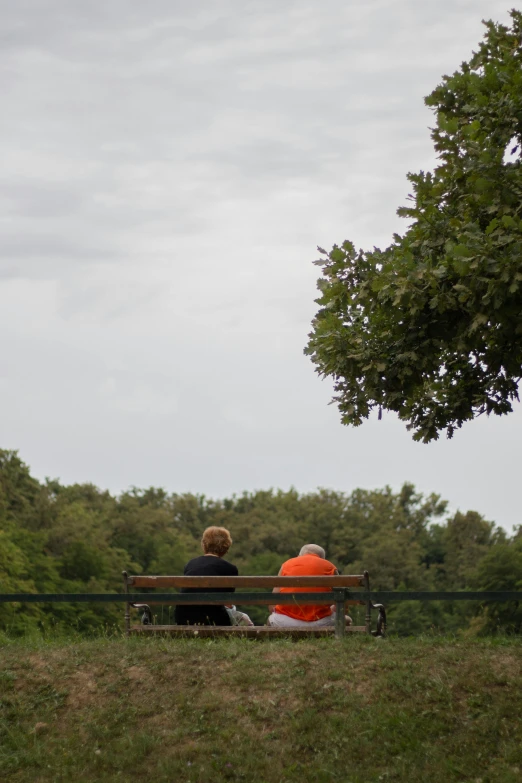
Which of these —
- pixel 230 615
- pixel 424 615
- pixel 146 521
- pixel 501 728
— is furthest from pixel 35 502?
pixel 501 728

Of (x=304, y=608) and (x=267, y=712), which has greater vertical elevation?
(x=304, y=608)

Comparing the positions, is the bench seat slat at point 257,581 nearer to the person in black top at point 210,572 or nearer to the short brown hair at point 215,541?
the person in black top at point 210,572

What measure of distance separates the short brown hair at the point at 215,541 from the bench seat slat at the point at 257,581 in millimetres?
539

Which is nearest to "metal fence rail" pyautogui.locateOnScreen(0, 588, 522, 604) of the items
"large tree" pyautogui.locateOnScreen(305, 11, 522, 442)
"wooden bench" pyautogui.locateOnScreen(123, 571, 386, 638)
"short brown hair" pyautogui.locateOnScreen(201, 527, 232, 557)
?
"wooden bench" pyautogui.locateOnScreen(123, 571, 386, 638)

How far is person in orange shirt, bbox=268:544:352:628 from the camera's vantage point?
35.7 ft

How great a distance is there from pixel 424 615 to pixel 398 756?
6116cm

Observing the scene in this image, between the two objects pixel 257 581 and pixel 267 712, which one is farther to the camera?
pixel 257 581

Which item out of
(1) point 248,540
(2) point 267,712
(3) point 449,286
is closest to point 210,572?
(2) point 267,712

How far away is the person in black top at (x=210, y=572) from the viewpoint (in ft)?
36.6

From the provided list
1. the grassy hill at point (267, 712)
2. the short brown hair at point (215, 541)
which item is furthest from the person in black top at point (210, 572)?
the grassy hill at point (267, 712)

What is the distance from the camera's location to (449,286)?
980 centimetres

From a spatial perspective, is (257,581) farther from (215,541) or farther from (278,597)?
(215,541)

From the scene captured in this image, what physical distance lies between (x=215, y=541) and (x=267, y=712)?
Result: 9.77 ft

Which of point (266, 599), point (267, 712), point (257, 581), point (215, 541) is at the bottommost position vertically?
point (267, 712)
